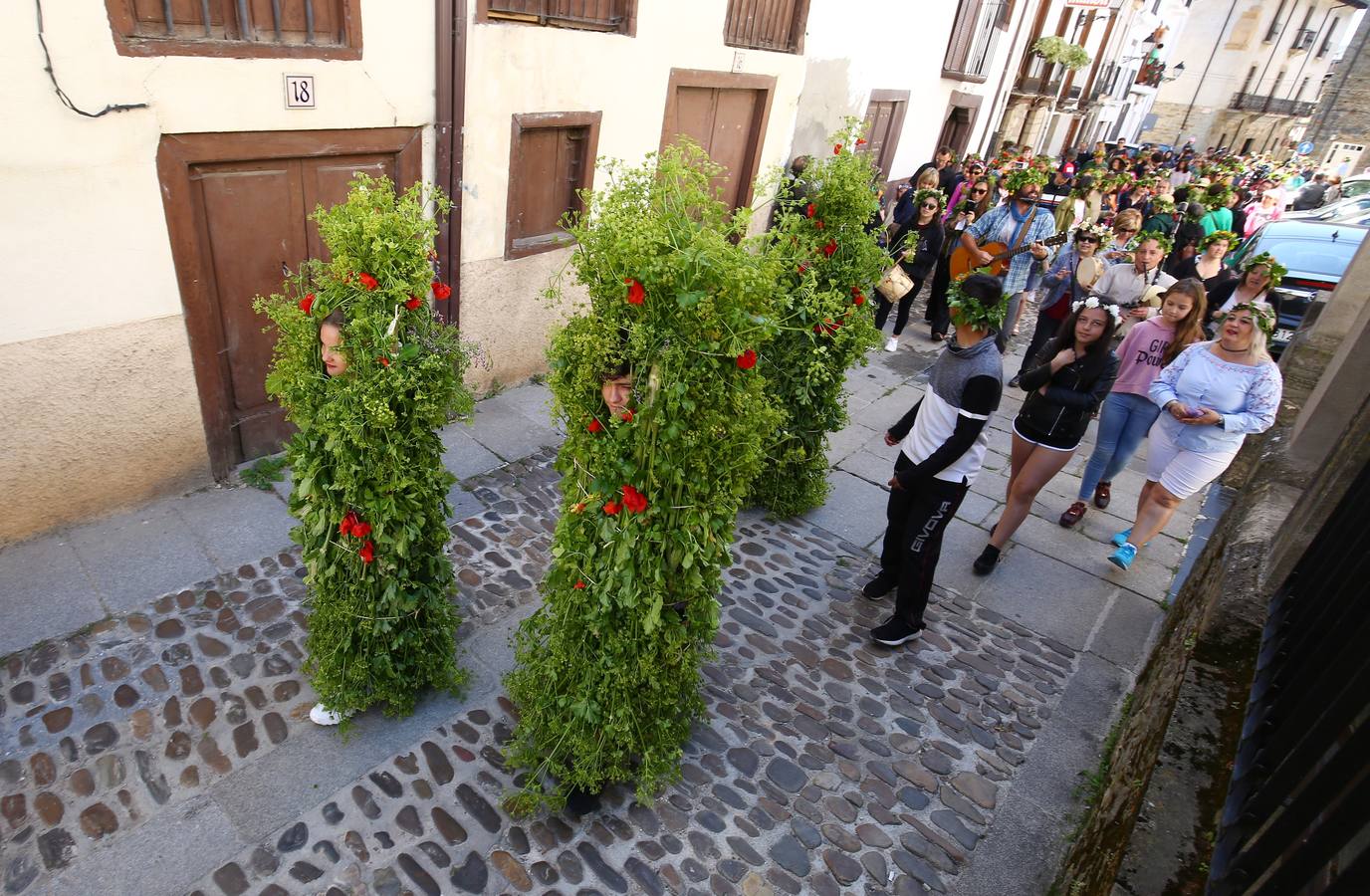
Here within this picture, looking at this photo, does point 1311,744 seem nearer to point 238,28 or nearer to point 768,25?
point 238,28

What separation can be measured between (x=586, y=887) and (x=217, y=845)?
1.53 meters

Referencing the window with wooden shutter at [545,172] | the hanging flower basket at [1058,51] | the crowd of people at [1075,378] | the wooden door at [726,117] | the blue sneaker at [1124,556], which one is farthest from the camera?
the hanging flower basket at [1058,51]

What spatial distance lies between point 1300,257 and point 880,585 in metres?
10.1

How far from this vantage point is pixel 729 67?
8344 millimetres

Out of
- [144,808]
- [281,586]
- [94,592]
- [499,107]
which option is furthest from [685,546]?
[499,107]

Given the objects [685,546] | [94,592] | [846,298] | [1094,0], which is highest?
[1094,0]

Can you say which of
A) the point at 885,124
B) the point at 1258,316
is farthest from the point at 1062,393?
the point at 885,124

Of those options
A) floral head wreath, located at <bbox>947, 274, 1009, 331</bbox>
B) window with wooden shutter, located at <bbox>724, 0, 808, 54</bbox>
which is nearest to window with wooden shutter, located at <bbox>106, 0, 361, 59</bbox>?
floral head wreath, located at <bbox>947, 274, 1009, 331</bbox>

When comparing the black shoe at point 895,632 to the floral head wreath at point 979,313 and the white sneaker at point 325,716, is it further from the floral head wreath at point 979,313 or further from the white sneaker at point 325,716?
the white sneaker at point 325,716

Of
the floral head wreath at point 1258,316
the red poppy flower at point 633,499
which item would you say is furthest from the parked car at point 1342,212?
the red poppy flower at point 633,499

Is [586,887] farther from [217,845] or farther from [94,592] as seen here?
[94,592]

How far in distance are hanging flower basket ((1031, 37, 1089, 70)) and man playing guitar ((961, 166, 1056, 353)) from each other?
15.6m

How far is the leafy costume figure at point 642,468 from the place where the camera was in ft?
8.80

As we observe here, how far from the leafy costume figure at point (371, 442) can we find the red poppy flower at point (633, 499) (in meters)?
0.93
